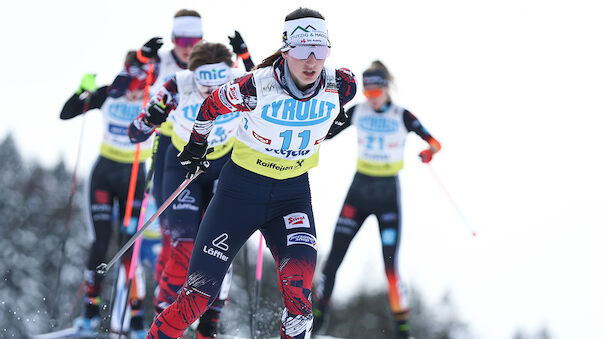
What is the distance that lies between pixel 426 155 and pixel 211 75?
294 centimetres

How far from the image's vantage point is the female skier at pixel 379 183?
26.9ft

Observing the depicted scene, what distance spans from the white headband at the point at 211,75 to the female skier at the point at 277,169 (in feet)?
3.52

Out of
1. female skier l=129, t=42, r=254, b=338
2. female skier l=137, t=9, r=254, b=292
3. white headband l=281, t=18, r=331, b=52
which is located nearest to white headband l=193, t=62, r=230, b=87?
female skier l=129, t=42, r=254, b=338

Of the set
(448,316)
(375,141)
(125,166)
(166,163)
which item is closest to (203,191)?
(166,163)

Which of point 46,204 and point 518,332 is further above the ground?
point 46,204

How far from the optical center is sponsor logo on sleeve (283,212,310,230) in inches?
190

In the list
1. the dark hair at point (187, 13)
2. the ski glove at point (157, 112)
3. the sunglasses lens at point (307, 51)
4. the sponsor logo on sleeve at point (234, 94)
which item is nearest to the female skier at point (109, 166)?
the dark hair at point (187, 13)

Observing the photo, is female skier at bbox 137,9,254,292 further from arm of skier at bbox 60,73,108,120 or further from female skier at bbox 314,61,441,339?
female skier at bbox 314,61,441,339

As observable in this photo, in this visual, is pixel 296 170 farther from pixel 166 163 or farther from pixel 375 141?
pixel 375 141

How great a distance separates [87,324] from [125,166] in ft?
5.48

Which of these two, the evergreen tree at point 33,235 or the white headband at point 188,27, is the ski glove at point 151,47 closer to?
the white headband at point 188,27

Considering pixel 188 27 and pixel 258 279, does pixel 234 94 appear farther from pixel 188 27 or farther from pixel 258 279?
pixel 188 27

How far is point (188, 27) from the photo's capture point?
764 cm

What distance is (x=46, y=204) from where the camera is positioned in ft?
116
